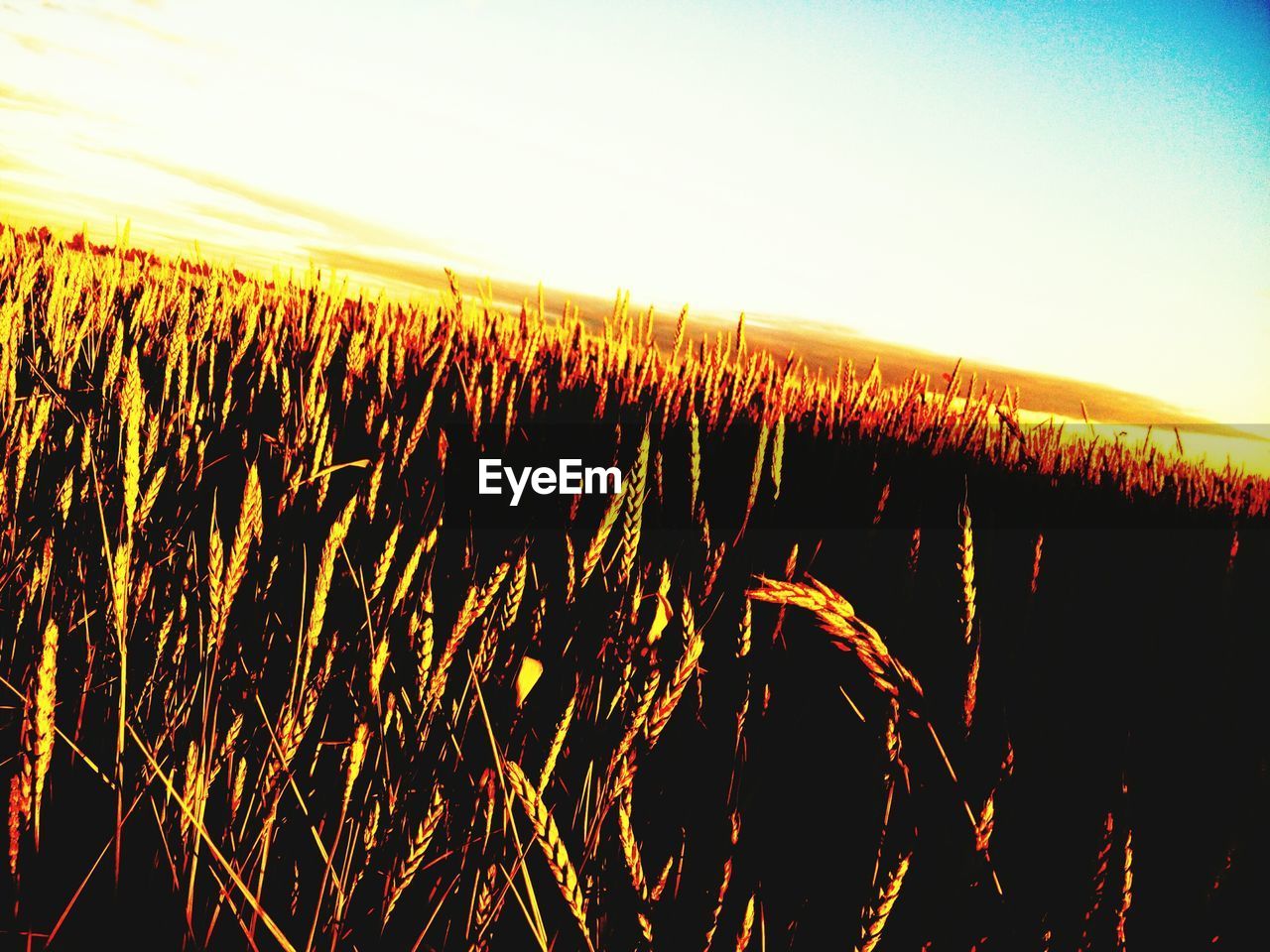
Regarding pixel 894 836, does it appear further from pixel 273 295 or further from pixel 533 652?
pixel 273 295

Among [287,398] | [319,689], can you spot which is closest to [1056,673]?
[319,689]

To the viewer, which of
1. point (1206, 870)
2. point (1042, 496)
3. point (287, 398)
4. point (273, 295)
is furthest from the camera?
point (273, 295)

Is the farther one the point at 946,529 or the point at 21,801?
the point at 946,529

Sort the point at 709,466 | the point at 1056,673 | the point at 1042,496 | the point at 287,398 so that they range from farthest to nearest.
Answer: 1. the point at 1042,496
2. the point at 709,466
3. the point at 1056,673
4. the point at 287,398

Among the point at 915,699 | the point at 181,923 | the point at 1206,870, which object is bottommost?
the point at 181,923

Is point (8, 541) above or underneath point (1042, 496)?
underneath

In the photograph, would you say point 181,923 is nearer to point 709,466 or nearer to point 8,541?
point 8,541

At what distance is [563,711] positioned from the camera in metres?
0.82

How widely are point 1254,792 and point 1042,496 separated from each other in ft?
9.65

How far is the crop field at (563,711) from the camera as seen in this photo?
62 cm

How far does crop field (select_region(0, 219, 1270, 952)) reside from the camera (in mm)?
620

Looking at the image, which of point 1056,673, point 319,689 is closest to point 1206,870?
point 1056,673

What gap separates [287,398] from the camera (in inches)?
51.2

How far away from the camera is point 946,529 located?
2.33 meters
